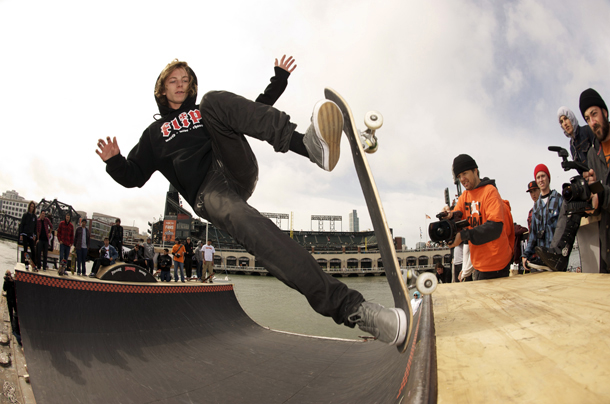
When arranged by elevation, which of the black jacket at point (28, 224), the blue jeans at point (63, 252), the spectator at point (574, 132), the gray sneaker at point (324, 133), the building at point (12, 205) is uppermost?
the building at point (12, 205)

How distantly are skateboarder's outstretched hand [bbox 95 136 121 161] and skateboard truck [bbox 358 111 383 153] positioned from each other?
178 cm

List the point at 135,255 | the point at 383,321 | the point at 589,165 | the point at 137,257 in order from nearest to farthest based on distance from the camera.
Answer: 1. the point at 383,321
2. the point at 589,165
3. the point at 137,257
4. the point at 135,255

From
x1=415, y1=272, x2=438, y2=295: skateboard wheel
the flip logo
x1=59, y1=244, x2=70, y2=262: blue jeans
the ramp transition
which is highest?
the flip logo

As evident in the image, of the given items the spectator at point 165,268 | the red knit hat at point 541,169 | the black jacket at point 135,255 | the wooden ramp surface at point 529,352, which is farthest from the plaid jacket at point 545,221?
the black jacket at point 135,255

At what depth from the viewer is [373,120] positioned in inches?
62.5

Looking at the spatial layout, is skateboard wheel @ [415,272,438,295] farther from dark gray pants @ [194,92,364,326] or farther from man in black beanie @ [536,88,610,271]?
man in black beanie @ [536,88,610,271]

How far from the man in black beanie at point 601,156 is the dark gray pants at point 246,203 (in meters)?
2.59

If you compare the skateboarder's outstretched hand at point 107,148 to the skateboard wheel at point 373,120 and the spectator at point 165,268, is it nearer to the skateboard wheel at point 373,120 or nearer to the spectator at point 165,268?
the skateboard wheel at point 373,120

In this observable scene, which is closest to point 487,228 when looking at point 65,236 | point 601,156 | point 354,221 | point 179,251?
point 601,156

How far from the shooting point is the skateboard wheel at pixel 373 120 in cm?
156

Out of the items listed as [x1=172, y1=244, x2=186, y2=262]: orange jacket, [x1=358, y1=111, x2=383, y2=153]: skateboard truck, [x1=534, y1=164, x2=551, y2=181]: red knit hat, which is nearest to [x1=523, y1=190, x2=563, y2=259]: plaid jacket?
[x1=534, y1=164, x2=551, y2=181]: red knit hat

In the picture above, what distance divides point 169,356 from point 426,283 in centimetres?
289

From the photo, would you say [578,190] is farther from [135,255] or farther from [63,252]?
[135,255]

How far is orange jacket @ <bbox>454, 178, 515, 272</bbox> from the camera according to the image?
8.79ft
